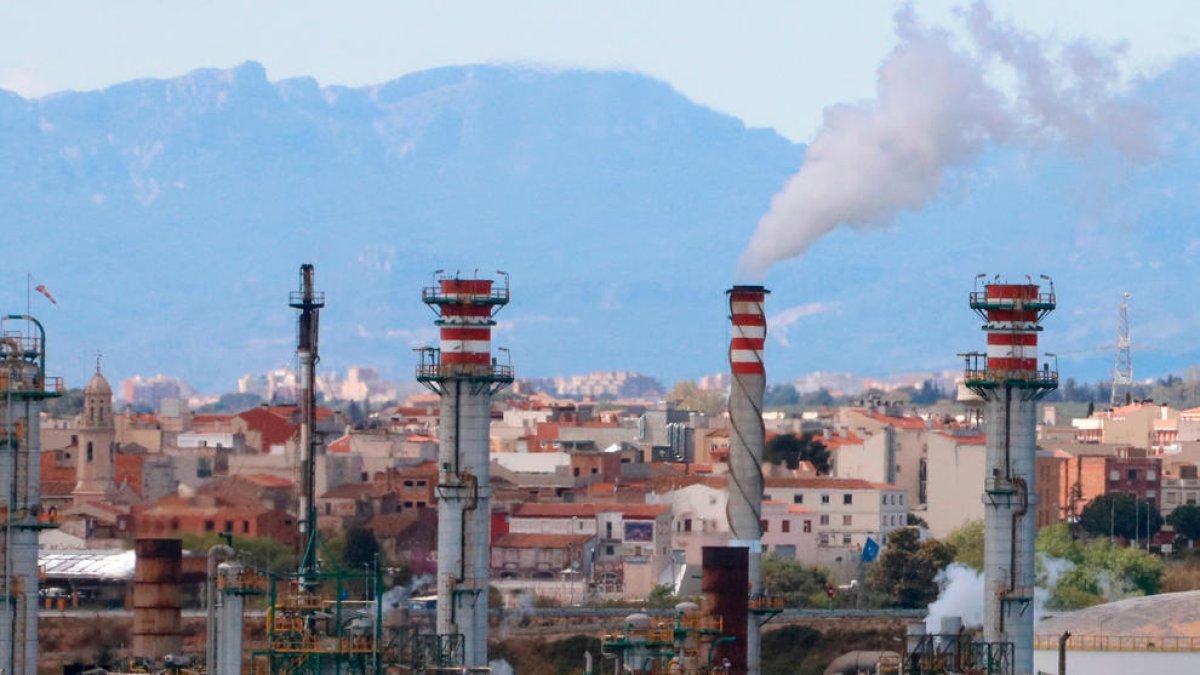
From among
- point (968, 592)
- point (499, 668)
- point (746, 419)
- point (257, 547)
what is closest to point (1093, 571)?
point (968, 592)

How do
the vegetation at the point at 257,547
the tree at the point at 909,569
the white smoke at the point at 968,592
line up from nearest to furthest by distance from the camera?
the white smoke at the point at 968,592
the vegetation at the point at 257,547
the tree at the point at 909,569

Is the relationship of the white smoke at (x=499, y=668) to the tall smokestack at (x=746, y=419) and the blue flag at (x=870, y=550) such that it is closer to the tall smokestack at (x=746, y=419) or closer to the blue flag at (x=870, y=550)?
the tall smokestack at (x=746, y=419)

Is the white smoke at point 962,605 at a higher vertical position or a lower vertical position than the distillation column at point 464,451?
lower

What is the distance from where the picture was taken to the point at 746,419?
268 feet

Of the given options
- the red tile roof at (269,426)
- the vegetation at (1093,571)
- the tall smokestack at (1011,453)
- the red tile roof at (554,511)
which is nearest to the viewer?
the tall smokestack at (1011,453)

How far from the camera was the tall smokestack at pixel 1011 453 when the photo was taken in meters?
68.7

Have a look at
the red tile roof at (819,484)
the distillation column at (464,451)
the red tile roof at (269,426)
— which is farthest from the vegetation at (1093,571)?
the distillation column at (464,451)

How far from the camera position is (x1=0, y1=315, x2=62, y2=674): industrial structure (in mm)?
62000

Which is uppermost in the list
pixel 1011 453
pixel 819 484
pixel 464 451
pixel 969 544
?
pixel 1011 453

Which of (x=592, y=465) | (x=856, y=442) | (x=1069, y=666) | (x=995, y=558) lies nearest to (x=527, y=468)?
(x=592, y=465)

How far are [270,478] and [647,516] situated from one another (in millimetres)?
20287

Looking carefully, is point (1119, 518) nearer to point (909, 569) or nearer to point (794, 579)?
point (909, 569)

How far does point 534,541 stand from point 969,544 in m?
18.8

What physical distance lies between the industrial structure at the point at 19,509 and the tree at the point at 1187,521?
92516 mm
